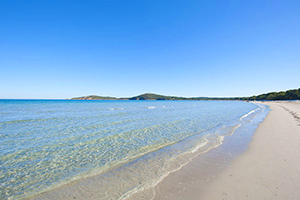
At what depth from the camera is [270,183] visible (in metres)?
5.05

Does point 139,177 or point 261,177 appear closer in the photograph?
point 261,177

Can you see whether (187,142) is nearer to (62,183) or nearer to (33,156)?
(62,183)

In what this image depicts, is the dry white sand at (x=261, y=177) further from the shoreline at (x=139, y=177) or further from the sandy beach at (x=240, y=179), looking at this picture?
the shoreline at (x=139, y=177)

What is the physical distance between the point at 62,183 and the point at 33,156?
164 inches

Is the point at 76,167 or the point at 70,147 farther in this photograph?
the point at 70,147

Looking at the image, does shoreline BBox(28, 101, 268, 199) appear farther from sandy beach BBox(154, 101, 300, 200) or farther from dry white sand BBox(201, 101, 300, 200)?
dry white sand BBox(201, 101, 300, 200)

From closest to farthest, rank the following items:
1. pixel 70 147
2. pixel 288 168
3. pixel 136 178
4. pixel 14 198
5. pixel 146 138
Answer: pixel 14 198, pixel 136 178, pixel 288 168, pixel 70 147, pixel 146 138

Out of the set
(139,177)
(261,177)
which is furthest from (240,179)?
(139,177)

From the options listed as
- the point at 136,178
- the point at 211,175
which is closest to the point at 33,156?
the point at 136,178

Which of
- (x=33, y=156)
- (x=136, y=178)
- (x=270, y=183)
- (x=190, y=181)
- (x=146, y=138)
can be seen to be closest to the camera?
(x=270, y=183)

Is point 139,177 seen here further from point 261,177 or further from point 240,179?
point 261,177

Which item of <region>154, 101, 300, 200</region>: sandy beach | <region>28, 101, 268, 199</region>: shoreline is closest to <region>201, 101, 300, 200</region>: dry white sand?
<region>154, 101, 300, 200</region>: sandy beach

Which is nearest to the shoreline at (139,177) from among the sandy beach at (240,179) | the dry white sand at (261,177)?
the sandy beach at (240,179)

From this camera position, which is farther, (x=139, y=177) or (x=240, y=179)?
(x=139, y=177)
